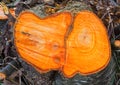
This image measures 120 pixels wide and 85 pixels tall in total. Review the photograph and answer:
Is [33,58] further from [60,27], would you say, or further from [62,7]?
[62,7]

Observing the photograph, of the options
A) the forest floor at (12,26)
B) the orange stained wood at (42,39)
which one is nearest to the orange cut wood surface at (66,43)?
the orange stained wood at (42,39)

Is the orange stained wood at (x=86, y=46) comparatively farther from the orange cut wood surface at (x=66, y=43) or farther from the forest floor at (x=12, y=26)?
the forest floor at (x=12, y=26)

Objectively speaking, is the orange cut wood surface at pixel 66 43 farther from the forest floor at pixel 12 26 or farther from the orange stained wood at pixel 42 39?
the forest floor at pixel 12 26

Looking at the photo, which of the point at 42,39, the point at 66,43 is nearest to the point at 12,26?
the point at 42,39

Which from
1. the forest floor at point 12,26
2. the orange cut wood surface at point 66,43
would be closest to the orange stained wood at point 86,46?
the orange cut wood surface at point 66,43

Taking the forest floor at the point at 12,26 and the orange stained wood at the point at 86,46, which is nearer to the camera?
the orange stained wood at the point at 86,46

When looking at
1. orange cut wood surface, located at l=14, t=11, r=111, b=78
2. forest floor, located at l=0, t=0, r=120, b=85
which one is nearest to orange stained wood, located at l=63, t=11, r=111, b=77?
orange cut wood surface, located at l=14, t=11, r=111, b=78
